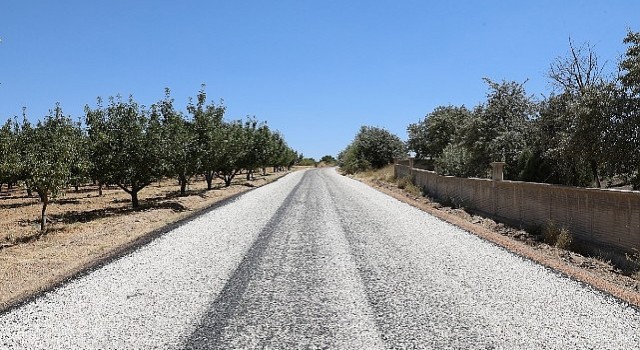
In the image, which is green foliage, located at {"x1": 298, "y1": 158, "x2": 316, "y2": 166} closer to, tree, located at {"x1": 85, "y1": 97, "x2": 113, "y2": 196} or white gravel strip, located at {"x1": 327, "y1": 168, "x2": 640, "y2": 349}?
tree, located at {"x1": 85, "y1": 97, "x2": 113, "y2": 196}

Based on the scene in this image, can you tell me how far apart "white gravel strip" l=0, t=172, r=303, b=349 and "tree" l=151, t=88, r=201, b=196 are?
39.8 ft

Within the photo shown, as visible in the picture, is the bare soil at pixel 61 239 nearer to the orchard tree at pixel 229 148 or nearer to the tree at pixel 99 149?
Result: the tree at pixel 99 149

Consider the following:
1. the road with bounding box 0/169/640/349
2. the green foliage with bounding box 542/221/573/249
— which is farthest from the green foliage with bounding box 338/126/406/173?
the road with bounding box 0/169/640/349

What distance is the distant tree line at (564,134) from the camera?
41.8 ft

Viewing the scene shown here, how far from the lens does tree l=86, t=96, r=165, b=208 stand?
21156mm

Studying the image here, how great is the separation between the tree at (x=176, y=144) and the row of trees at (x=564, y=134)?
14970mm

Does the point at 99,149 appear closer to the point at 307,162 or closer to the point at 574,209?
the point at 574,209

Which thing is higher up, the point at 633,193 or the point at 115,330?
the point at 633,193

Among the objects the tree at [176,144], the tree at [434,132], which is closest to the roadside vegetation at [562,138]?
the tree at [176,144]

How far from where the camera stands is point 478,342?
210 inches

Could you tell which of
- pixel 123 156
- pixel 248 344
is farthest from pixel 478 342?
pixel 123 156

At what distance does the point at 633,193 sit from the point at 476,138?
18.4 meters

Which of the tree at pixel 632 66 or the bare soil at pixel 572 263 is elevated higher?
the tree at pixel 632 66

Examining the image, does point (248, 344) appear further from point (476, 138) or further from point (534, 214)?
point (476, 138)
